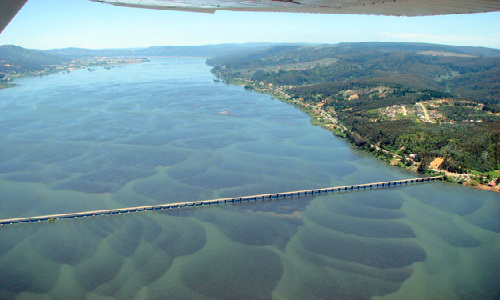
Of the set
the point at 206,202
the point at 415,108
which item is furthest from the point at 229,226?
the point at 415,108

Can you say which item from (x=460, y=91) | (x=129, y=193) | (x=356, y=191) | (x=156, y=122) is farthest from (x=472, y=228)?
(x=460, y=91)

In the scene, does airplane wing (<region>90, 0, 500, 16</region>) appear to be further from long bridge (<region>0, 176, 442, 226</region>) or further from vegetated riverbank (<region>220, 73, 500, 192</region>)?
vegetated riverbank (<region>220, 73, 500, 192</region>)

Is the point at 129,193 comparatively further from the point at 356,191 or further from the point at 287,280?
the point at 356,191

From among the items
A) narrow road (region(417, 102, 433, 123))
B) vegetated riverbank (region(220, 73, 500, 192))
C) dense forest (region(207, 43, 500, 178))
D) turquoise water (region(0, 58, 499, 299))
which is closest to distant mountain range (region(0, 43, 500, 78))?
dense forest (region(207, 43, 500, 178))

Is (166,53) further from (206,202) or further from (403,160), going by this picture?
(206,202)

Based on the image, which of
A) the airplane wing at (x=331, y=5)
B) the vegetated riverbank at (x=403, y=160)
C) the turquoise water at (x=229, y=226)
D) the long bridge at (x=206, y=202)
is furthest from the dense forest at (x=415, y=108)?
the airplane wing at (x=331, y=5)

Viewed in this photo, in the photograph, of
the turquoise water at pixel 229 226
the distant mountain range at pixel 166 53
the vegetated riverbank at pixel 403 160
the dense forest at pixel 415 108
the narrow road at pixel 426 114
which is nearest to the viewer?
the turquoise water at pixel 229 226

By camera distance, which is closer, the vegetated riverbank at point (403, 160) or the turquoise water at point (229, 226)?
the turquoise water at point (229, 226)

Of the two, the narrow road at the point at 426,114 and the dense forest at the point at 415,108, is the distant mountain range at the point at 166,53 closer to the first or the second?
the dense forest at the point at 415,108

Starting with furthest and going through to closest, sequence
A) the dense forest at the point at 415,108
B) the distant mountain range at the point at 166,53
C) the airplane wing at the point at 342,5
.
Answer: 1. the distant mountain range at the point at 166,53
2. the dense forest at the point at 415,108
3. the airplane wing at the point at 342,5
